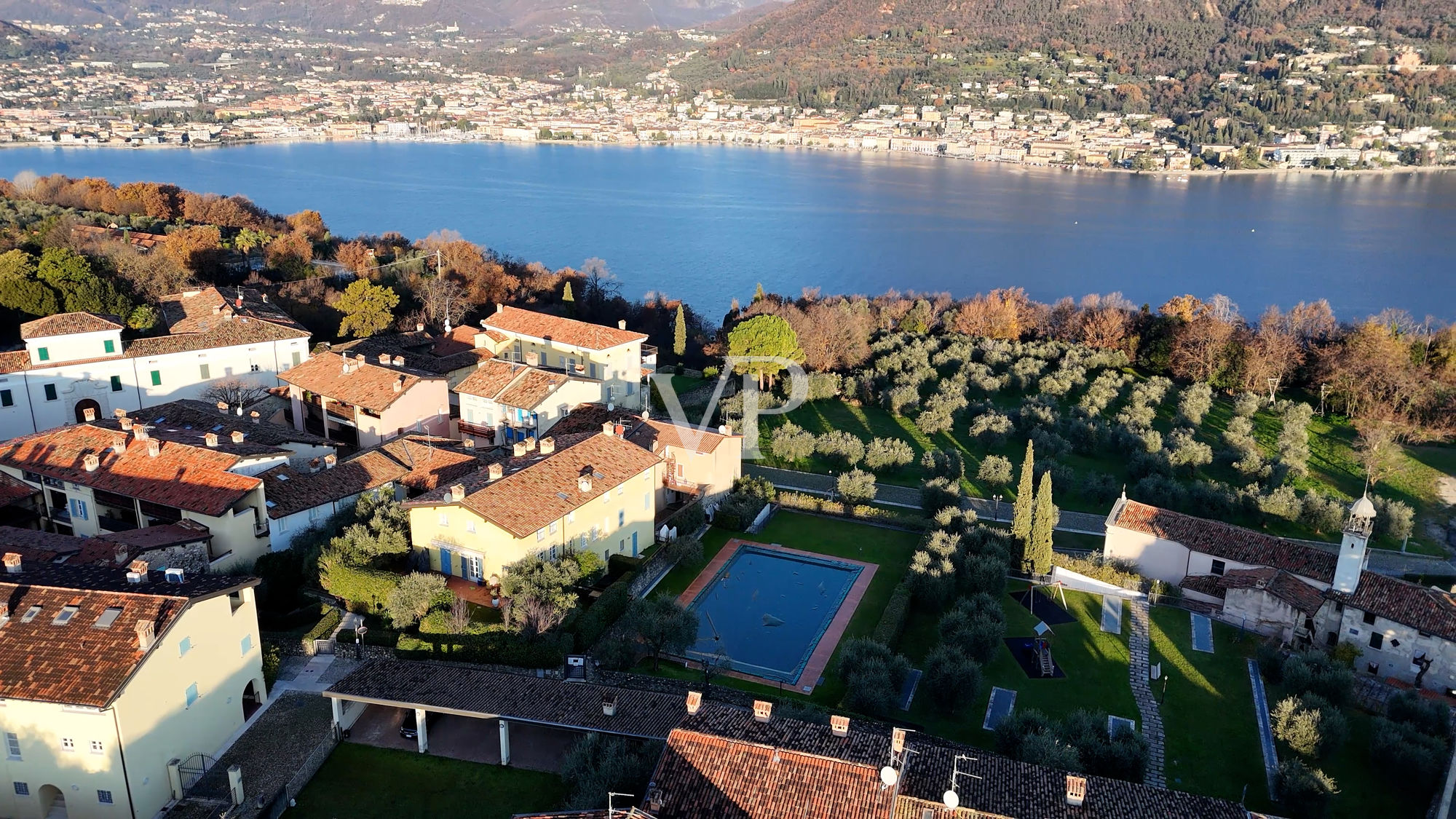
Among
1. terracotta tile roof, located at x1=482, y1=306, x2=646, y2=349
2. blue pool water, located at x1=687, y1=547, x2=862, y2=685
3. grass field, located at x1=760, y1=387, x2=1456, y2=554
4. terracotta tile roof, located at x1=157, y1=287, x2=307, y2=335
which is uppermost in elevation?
terracotta tile roof, located at x1=157, y1=287, x2=307, y2=335

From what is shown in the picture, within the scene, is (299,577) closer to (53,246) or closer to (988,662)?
(988,662)

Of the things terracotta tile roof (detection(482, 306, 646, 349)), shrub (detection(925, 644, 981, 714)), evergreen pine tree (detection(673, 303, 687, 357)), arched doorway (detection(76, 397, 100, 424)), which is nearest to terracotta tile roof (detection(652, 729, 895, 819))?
shrub (detection(925, 644, 981, 714))

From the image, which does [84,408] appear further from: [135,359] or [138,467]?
[138,467]

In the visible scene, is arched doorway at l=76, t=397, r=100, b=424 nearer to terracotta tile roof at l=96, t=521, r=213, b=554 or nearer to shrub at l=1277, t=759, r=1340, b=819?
terracotta tile roof at l=96, t=521, r=213, b=554

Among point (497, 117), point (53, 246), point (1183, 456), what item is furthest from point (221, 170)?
point (1183, 456)

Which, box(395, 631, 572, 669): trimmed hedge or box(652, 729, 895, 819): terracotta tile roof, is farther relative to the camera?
box(395, 631, 572, 669): trimmed hedge

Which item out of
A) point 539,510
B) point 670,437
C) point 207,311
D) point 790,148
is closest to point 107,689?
point 539,510
